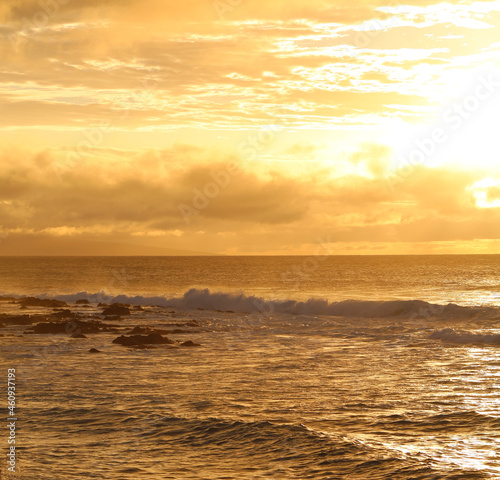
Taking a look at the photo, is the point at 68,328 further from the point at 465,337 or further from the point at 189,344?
the point at 465,337

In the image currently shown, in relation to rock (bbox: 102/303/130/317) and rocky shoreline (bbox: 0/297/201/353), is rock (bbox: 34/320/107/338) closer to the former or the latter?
rocky shoreline (bbox: 0/297/201/353)

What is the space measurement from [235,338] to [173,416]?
1826 centimetres

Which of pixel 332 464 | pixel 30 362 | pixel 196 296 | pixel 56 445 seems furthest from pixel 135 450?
pixel 196 296

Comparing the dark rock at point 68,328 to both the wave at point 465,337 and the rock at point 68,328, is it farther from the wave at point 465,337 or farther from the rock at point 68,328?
the wave at point 465,337

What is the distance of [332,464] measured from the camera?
12.5 meters

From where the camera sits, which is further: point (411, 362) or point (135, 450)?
point (411, 362)

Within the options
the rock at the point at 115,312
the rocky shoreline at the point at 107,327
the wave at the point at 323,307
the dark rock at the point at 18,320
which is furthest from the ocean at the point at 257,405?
the rock at the point at 115,312

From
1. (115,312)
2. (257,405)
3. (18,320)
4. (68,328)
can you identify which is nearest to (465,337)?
(257,405)

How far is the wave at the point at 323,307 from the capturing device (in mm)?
46984

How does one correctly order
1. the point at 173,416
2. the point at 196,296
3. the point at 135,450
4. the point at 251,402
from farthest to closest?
the point at 196,296 → the point at 251,402 → the point at 173,416 → the point at 135,450

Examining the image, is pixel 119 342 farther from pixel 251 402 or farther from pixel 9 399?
pixel 251 402

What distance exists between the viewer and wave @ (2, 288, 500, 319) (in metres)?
47.0

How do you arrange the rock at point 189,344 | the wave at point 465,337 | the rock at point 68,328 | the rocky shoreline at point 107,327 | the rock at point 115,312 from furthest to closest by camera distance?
1. the rock at point 115,312
2. the rock at point 68,328
3. the wave at point 465,337
4. the rocky shoreline at point 107,327
5. the rock at point 189,344

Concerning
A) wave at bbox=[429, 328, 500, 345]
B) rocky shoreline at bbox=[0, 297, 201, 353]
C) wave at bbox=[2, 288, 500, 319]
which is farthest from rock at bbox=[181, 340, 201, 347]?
wave at bbox=[2, 288, 500, 319]
